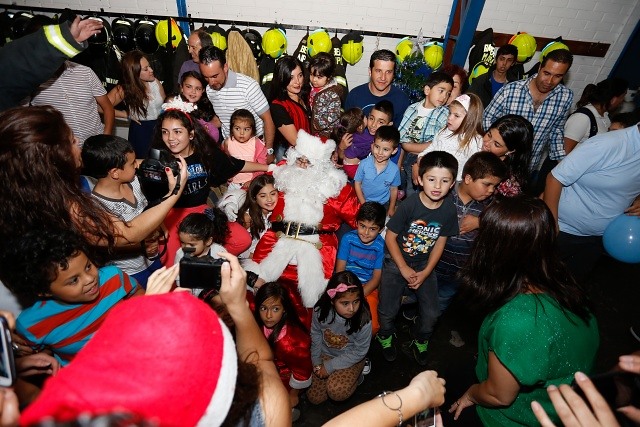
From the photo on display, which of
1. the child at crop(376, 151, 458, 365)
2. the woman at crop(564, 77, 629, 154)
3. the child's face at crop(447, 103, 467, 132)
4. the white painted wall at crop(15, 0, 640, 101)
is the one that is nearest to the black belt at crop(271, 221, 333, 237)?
the child at crop(376, 151, 458, 365)

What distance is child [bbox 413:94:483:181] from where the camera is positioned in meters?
3.21

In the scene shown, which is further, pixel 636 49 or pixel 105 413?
pixel 636 49

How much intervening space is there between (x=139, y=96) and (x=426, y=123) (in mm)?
3179

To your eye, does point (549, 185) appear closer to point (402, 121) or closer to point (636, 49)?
point (402, 121)

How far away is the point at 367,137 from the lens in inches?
144

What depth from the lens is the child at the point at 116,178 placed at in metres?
2.21

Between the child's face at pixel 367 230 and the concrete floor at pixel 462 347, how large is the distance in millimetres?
834

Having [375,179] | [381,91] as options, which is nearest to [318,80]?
[381,91]

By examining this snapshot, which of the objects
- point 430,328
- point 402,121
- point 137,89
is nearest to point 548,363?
point 430,328

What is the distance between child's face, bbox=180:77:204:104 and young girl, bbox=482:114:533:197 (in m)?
3.03

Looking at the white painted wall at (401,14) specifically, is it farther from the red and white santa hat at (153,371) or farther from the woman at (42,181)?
the red and white santa hat at (153,371)

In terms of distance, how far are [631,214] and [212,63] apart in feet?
13.0

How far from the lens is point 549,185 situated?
270 centimetres

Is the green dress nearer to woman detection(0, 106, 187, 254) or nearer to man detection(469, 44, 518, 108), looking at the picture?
woman detection(0, 106, 187, 254)
